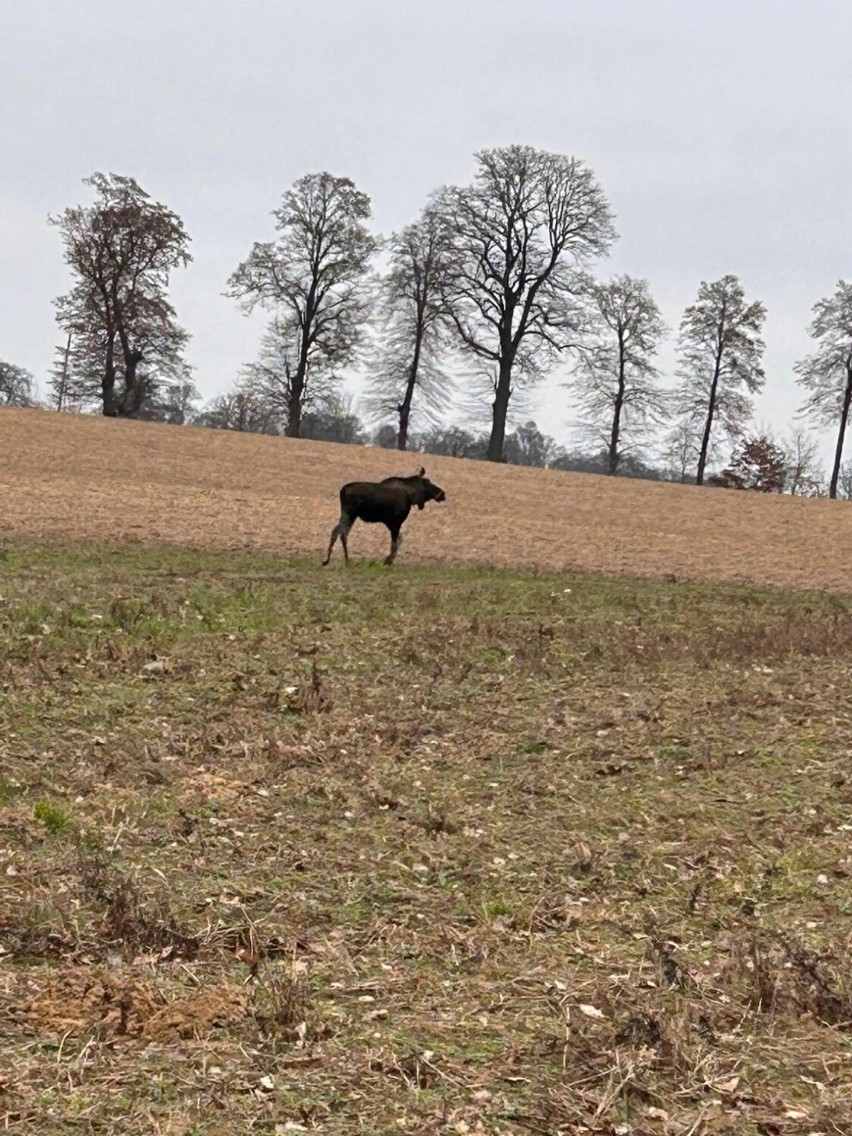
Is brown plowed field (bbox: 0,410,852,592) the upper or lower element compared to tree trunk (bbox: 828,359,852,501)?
lower

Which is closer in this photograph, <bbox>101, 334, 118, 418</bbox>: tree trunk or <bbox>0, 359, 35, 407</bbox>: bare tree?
<bbox>101, 334, 118, 418</bbox>: tree trunk

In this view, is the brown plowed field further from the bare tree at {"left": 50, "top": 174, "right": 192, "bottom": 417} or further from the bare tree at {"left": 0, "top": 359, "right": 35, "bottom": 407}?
the bare tree at {"left": 0, "top": 359, "right": 35, "bottom": 407}

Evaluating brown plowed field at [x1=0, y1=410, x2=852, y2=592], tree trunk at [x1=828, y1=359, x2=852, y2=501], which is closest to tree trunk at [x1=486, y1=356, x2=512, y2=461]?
brown plowed field at [x1=0, y1=410, x2=852, y2=592]

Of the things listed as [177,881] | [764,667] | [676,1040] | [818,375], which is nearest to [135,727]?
[177,881]

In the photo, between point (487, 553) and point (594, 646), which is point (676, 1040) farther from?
point (487, 553)

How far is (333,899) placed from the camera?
18.7 feet

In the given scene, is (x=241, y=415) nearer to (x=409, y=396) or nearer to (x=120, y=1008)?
(x=409, y=396)

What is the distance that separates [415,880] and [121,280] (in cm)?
4987

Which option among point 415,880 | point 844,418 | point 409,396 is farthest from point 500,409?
point 415,880

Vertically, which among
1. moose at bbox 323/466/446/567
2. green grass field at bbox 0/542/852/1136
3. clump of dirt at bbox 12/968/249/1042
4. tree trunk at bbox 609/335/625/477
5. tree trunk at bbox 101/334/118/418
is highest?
tree trunk at bbox 609/335/625/477

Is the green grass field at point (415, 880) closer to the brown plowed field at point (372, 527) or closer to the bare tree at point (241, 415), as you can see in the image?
the brown plowed field at point (372, 527)

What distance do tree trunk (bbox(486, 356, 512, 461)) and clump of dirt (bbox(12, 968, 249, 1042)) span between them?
48653 mm

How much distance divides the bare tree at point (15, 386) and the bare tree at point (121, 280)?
29514 mm

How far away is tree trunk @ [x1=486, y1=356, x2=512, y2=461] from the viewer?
52.5 meters
